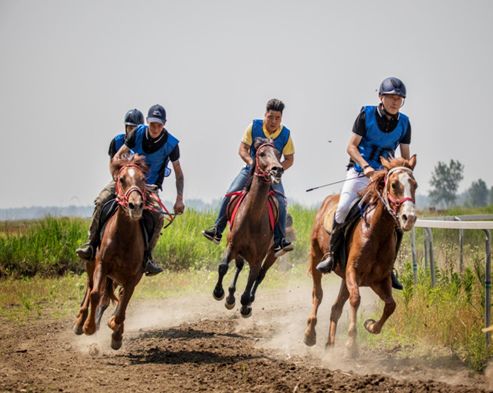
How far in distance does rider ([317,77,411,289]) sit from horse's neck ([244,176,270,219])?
1.97 metres

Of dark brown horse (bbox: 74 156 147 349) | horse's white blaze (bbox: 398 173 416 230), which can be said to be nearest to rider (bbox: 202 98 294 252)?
dark brown horse (bbox: 74 156 147 349)

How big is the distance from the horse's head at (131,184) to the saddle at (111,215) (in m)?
0.67

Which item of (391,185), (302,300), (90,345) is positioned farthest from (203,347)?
(302,300)

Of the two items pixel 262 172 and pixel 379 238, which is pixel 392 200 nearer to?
pixel 379 238

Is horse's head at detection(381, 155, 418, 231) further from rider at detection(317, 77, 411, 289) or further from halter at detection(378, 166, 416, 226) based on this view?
rider at detection(317, 77, 411, 289)

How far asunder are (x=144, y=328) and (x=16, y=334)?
7.55 feet

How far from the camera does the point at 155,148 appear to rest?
37.7 ft

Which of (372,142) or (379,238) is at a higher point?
(372,142)

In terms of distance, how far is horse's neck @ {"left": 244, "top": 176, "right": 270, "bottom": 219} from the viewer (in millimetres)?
12000

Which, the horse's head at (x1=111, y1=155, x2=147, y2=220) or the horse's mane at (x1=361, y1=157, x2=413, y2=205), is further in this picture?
the horse's head at (x1=111, y1=155, x2=147, y2=220)

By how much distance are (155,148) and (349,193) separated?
10.5 ft

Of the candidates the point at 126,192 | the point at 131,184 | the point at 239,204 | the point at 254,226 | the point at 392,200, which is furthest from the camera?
the point at 239,204

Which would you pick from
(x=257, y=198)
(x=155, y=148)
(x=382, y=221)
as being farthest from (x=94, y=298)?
(x=382, y=221)

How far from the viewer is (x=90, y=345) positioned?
10.5m
